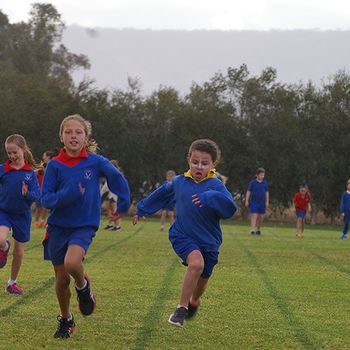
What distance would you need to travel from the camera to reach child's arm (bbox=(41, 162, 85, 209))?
7.43m

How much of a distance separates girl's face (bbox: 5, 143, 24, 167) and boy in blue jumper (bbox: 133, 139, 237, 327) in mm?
2524

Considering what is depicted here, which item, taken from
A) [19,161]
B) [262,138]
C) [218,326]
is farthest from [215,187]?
[262,138]

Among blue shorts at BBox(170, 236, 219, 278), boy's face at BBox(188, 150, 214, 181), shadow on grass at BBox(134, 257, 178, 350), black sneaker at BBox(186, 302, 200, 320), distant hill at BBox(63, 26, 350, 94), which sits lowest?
shadow on grass at BBox(134, 257, 178, 350)

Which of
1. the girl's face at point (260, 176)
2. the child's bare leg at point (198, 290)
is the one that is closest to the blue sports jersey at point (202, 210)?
the child's bare leg at point (198, 290)

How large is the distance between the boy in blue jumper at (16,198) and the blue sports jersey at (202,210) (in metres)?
2.49

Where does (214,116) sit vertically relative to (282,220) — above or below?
above

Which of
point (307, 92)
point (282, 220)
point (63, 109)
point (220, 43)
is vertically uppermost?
point (220, 43)

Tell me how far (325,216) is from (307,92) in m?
6.91

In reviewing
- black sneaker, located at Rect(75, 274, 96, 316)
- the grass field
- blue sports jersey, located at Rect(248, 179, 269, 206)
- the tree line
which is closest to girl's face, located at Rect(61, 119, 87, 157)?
black sneaker, located at Rect(75, 274, 96, 316)

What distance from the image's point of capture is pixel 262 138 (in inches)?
1876

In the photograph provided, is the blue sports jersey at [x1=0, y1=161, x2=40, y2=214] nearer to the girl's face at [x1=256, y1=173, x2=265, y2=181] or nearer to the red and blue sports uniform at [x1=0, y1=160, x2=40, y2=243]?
the red and blue sports uniform at [x1=0, y1=160, x2=40, y2=243]

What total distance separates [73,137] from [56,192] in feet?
1.65

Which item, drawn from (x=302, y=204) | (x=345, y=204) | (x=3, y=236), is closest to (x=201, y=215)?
(x=3, y=236)

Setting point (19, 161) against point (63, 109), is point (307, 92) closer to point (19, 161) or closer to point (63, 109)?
point (63, 109)
